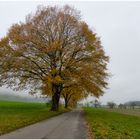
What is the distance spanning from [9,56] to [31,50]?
309cm

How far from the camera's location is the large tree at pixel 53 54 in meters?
42.9

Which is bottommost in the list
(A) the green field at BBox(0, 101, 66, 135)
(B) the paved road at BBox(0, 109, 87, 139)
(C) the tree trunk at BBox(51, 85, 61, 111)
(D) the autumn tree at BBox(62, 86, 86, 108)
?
(B) the paved road at BBox(0, 109, 87, 139)

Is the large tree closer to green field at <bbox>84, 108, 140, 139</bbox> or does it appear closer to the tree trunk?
the tree trunk

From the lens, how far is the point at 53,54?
1761 inches

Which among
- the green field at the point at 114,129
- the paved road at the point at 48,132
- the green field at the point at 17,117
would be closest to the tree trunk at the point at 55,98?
the green field at the point at 17,117

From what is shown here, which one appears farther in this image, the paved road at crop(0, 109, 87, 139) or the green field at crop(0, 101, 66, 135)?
the green field at crop(0, 101, 66, 135)

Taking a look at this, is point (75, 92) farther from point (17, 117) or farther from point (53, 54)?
point (17, 117)

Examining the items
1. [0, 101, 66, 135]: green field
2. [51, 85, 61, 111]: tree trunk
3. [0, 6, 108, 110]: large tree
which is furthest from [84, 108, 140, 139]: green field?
[51, 85, 61, 111]: tree trunk

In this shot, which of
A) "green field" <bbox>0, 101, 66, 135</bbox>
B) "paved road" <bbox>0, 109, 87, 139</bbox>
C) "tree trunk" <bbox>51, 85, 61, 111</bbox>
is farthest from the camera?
"tree trunk" <bbox>51, 85, 61, 111</bbox>

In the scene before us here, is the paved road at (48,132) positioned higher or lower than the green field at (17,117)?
lower

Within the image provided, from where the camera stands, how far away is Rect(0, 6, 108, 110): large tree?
42.9 m

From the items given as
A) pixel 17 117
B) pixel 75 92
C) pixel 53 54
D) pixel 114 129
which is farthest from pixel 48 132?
pixel 75 92

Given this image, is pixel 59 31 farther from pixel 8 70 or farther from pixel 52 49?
pixel 8 70

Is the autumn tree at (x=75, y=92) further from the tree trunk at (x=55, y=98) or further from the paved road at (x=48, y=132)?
the paved road at (x=48, y=132)
